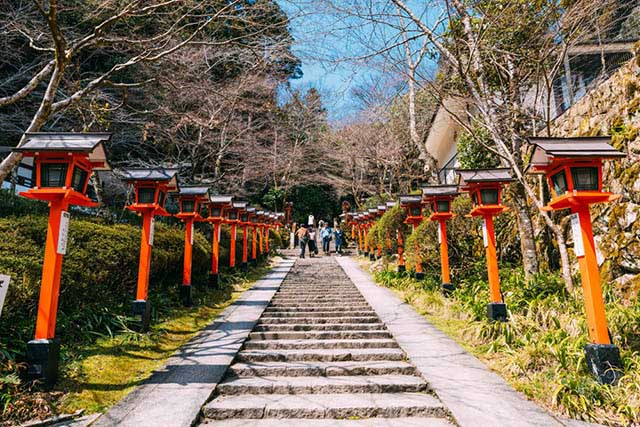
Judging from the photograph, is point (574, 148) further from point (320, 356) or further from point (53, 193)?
point (53, 193)

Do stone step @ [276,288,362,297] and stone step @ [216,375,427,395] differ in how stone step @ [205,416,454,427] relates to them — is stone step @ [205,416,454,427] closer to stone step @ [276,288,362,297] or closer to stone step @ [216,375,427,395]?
stone step @ [216,375,427,395]

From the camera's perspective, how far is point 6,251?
505 cm

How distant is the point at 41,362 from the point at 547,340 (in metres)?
6.04

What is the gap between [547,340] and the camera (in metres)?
4.89

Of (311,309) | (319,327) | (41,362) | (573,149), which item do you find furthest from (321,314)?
(573,149)

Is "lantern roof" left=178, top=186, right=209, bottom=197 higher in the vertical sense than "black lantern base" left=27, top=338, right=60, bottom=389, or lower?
higher

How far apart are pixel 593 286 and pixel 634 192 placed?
3.46 m

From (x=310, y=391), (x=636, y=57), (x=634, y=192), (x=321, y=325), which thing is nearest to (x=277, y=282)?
(x=321, y=325)

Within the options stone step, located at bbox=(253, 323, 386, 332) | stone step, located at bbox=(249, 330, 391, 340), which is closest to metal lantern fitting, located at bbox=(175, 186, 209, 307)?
stone step, located at bbox=(253, 323, 386, 332)

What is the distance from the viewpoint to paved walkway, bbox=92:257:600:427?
12.5 feet

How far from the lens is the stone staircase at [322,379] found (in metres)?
3.94

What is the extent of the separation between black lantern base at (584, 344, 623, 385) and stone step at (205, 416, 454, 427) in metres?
1.80

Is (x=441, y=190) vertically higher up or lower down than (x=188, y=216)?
higher up

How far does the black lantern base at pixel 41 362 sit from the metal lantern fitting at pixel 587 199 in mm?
5956
